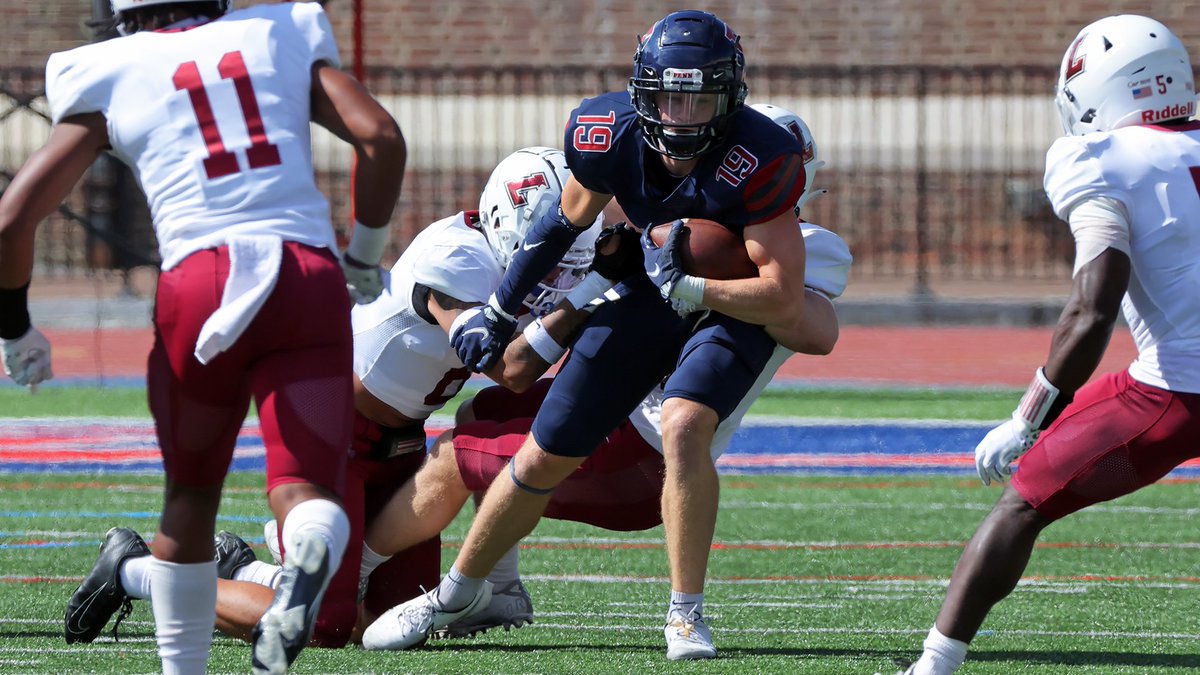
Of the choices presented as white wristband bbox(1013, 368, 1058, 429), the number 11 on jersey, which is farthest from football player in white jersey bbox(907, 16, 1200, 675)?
the number 11 on jersey

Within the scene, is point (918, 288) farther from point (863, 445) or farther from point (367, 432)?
point (367, 432)

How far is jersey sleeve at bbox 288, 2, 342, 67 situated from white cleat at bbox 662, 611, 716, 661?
1662 mm

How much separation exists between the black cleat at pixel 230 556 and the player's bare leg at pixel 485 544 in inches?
17.9

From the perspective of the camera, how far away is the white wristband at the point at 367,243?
3553 mm

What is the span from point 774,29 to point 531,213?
629 inches

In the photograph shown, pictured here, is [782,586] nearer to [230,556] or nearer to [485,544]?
[485,544]

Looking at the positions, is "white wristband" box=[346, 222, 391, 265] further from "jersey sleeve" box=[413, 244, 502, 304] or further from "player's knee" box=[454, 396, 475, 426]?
"player's knee" box=[454, 396, 475, 426]

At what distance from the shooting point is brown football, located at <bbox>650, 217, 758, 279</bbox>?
4.50 m

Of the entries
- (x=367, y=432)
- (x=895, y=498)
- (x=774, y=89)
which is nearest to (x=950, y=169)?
(x=774, y=89)

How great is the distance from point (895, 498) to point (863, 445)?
155cm

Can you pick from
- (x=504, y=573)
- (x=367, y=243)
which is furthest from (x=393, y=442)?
(x=367, y=243)

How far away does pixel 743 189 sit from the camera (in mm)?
4398

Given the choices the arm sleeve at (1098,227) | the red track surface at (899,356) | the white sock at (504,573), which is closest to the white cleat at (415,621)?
the white sock at (504,573)

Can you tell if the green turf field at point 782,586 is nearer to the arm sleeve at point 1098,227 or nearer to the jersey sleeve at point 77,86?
the arm sleeve at point 1098,227
